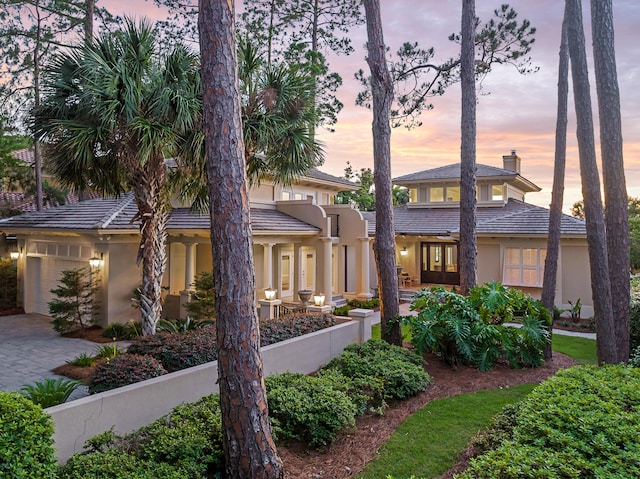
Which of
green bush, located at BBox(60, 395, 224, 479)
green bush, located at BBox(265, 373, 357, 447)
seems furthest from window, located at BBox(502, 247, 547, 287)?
green bush, located at BBox(60, 395, 224, 479)

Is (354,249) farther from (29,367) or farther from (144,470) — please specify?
(144,470)

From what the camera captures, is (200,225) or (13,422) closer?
(13,422)

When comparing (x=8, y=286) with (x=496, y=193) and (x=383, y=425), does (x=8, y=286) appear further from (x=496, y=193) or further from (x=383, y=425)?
(x=496, y=193)

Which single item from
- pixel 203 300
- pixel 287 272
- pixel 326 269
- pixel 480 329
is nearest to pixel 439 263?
pixel 326 269

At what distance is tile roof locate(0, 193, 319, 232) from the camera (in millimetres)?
12133

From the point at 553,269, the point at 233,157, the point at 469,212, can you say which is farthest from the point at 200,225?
the point at 553,269

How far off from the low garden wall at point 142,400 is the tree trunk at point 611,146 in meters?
5.73

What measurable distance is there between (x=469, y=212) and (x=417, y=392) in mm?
5079

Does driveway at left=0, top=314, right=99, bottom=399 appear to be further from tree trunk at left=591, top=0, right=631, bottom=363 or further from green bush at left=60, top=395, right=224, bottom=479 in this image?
tree trunk at left=591, top=0, right=631, bottom=363

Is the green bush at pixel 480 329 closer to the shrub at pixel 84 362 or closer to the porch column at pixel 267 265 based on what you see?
the shrub at pixel 84 362

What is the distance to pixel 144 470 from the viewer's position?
4078mm

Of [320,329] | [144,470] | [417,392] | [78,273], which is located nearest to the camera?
[144,470]

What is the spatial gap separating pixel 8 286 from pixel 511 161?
24869mm

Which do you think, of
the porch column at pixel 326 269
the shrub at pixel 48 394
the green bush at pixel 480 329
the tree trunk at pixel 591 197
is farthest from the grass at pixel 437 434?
the porch column at pixel 326 269
